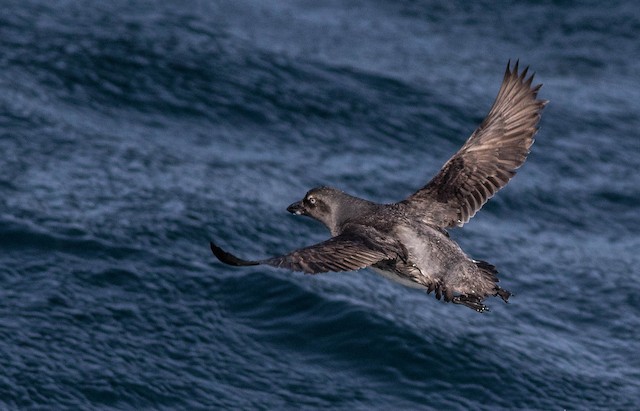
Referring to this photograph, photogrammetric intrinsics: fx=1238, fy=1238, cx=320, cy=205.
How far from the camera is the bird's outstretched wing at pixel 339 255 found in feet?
27.0

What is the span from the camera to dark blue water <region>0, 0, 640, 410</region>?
11453 mm

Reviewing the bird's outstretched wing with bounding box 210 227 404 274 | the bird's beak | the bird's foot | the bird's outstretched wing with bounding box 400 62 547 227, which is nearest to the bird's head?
the bird's beak

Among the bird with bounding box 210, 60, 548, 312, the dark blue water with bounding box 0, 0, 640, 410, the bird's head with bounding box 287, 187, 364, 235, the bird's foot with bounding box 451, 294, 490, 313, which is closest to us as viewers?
the bird with bounding box 210, 60, 548, 312

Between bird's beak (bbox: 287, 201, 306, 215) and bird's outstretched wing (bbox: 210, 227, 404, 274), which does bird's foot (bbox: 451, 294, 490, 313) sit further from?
bird's beak (bbox: 287, 201, 306, 215)

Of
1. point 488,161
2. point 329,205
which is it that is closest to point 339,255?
point 329,205

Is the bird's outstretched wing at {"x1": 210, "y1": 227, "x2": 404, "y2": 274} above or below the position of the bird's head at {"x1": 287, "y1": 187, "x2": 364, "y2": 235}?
below

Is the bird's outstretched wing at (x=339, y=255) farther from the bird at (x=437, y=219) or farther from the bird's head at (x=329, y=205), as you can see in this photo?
the bird's head at (x=329, y=205)

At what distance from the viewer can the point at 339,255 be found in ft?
28.0

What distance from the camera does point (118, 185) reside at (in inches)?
537

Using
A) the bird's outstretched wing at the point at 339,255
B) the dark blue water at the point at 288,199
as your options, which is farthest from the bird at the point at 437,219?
the dark blue water at the point at 288,199

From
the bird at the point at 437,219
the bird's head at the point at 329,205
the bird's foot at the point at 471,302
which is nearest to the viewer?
the bird at the point at 437,219

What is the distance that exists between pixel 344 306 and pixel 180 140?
3602mm

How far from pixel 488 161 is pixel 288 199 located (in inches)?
163

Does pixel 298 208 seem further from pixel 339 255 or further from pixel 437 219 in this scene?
pixel 339 255
